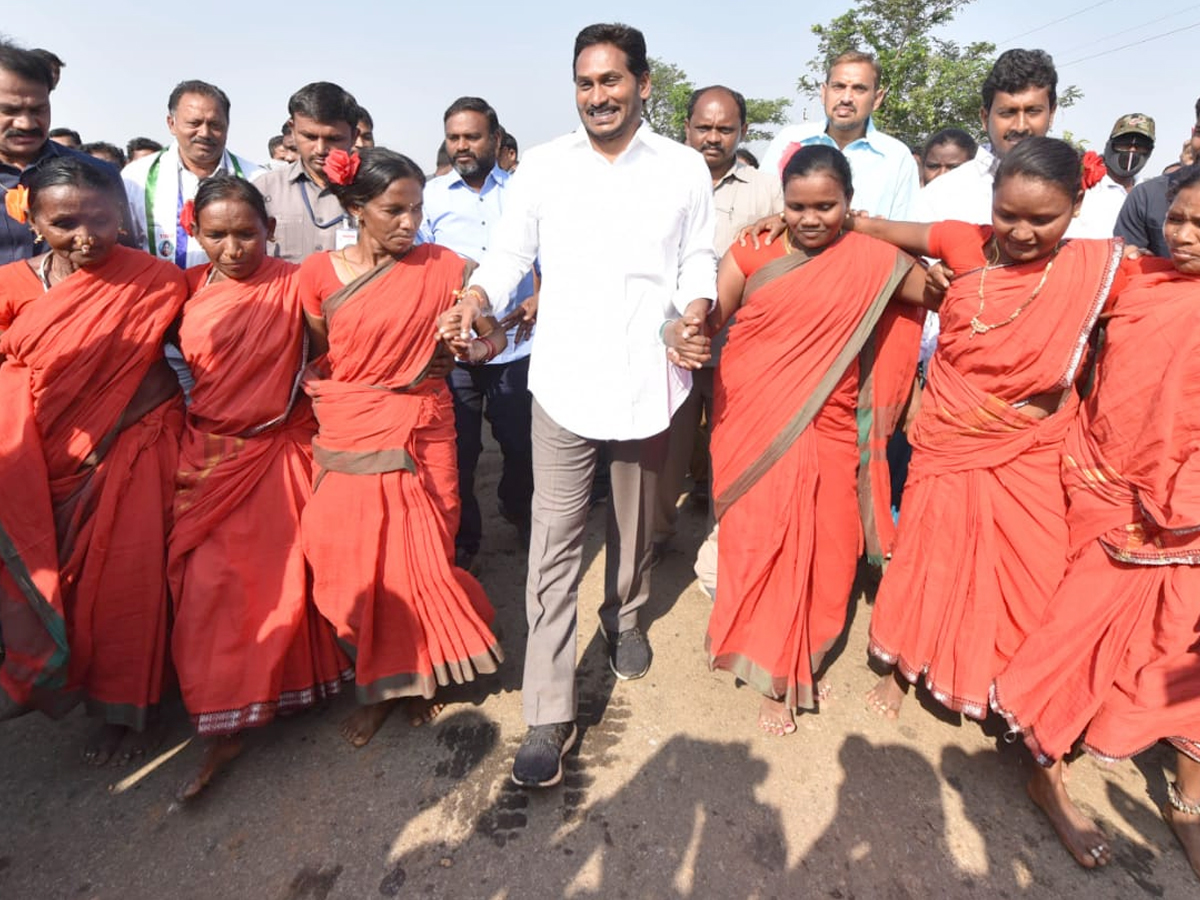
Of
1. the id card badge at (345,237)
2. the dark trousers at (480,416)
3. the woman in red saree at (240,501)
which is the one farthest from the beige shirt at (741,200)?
the woman in red saree at (240,501)

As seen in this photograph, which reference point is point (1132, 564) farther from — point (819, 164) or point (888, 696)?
point (819, 164)

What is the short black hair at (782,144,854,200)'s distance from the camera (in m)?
2.47

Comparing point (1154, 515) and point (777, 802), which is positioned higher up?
Result: point (1154, 515)

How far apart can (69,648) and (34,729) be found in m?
0.59

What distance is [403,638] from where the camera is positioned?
2.67 meters

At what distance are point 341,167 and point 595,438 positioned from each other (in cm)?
129

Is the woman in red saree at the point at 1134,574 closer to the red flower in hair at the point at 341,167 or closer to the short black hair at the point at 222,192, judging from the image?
the red flower in hair at the point at 341,167

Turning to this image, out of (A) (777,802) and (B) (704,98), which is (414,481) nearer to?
(A) (777,802)

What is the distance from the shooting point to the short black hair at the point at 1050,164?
2168 mm

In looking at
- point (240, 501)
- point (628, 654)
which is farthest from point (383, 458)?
point (628, 654)

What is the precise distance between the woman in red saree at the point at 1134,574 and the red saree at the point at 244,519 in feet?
8.36

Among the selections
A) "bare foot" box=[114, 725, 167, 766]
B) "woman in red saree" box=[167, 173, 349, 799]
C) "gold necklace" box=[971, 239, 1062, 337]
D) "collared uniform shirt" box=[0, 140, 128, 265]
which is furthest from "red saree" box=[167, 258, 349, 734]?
"gold necklace" box=[971, 239, 1062, 337]

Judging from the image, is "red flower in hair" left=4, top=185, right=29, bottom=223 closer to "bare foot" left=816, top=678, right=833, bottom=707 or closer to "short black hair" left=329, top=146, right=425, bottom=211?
"short black hair" left=329, top=146, right=425, bottom=211

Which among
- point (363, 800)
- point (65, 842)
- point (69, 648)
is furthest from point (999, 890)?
point (69, 648)
